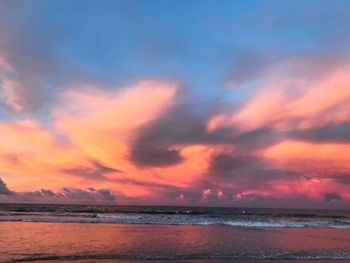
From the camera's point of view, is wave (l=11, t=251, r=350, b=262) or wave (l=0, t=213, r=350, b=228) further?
wave (l=0, t=213, r=350, b=228)

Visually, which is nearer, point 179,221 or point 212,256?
point 212,256

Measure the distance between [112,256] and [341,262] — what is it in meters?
10.0

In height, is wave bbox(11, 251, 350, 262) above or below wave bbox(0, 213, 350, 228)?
below

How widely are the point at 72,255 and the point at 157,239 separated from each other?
7.46 m

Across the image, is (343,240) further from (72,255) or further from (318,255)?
(72,255)

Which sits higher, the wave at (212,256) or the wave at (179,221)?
the wave at (179,221)

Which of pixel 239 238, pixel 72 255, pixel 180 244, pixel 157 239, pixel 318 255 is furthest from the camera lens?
pixel 239 238

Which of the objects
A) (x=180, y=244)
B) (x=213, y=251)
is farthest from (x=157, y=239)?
(x=213, y=251)

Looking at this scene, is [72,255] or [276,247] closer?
[72,255]

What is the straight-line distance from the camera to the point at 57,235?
2495 centimetres

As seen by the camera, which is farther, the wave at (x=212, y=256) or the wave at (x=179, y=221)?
the wave at (x=179, y=221)

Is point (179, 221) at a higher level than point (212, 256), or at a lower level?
higher

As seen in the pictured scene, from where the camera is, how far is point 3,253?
58.2 feet

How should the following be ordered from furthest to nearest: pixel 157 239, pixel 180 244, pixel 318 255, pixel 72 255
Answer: pixel 157 239 < pixel 180 244 < pixel 318 255 < pixel 72 255
